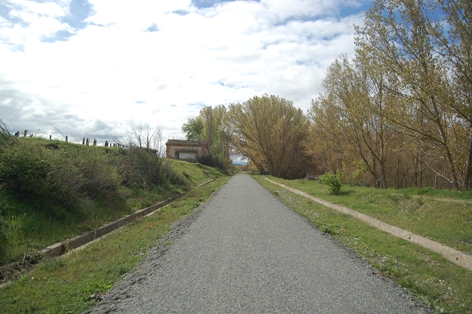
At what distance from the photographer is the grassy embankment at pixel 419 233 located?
4.98 m

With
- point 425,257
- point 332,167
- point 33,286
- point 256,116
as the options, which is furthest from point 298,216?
point 256,116

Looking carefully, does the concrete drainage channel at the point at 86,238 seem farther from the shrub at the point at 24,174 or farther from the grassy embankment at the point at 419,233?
the grassy embankment at the point at 419,233

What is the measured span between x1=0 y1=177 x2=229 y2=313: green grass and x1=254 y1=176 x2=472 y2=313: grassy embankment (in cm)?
435

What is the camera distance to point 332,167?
4034 centimetres

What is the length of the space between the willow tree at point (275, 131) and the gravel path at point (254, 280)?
45.8m

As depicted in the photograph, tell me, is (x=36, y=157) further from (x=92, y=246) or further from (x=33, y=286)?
(x=33, y=286)

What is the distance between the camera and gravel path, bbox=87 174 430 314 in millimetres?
4238

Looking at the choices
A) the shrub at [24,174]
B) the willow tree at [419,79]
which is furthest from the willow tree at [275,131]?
the shrub at [24,174]

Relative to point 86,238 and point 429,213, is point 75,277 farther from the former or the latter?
point 429,213

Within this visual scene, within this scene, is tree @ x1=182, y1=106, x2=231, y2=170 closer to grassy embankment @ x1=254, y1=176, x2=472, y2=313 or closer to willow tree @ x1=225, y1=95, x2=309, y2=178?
willow tree @ x1=225, y1=95, x2=309, y2=178

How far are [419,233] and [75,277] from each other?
7702mm

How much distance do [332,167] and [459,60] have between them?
27147mm

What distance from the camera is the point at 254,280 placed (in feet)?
16.8

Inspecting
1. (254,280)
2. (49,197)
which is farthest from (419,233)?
(49,197)
